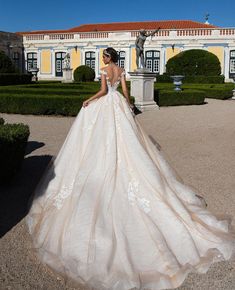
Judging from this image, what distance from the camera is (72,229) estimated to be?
3070mm

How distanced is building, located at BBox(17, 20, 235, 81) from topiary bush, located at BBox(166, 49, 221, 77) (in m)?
5.96

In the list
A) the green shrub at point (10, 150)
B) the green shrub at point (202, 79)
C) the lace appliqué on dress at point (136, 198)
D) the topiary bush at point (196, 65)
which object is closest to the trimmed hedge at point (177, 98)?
the green shrub at point (202, 79)

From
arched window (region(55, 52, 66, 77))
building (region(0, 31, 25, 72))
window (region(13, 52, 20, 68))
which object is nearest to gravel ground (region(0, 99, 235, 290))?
arched window (region(55, 52, 66, 77))

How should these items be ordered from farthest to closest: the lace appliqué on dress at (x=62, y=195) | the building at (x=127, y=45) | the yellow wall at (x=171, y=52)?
the yellow wall at (x=171, y=52) < the building at (x=127, y=45) < the lace appliqué on dress at (x=62, y=195)

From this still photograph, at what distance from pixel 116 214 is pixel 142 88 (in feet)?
32.5

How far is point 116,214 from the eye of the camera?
323 cm

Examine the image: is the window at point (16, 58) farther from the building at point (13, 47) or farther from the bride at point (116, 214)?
the bride at point (116, 214)

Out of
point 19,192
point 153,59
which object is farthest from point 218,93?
point 153,59

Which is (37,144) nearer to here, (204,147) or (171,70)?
(204,147)

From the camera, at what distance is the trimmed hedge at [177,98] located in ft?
47.4

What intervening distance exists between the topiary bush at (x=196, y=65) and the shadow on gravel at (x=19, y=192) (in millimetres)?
21159

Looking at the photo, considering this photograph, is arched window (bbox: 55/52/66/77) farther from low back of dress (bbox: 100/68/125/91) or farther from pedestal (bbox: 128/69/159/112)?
low back of dress (bbox: 100/68/125/91)

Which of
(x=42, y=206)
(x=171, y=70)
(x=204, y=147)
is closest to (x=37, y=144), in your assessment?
(x=204, y=147)

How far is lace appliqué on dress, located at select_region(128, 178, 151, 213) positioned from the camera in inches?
131
